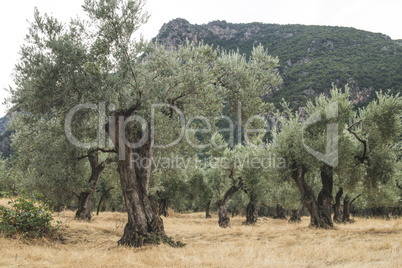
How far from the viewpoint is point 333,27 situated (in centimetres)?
15550

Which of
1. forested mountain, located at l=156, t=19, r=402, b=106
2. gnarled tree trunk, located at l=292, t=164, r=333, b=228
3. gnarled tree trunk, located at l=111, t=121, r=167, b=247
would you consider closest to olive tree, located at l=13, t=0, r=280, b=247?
gnarled tree trunk, located at l=111, t=121, r=167, b=247

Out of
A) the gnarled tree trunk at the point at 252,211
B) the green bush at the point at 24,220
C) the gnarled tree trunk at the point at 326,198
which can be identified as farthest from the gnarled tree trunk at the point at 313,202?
the green bush at the point at 24,220

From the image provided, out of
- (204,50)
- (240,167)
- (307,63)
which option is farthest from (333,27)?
(204,50)

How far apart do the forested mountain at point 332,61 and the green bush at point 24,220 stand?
78.8 metres

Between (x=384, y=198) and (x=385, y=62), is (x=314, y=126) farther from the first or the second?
(x=385, y=62)

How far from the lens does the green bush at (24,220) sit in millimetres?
12420

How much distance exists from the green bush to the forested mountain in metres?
78.8

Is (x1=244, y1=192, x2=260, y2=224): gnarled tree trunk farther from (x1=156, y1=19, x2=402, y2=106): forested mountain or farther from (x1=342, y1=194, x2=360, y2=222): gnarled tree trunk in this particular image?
(x1=156, y1=19, x2=402, y2=106): forested mountain

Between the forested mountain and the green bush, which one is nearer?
the green bush

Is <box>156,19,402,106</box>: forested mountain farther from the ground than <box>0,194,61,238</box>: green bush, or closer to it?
farther from the ground

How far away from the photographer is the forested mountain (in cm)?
8681

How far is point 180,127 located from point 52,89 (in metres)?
7.00

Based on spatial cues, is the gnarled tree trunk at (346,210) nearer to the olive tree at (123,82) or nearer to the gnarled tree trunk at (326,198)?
the gnarled tree trunk at (326,198)

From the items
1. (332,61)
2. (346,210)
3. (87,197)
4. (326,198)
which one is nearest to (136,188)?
(87,197)
